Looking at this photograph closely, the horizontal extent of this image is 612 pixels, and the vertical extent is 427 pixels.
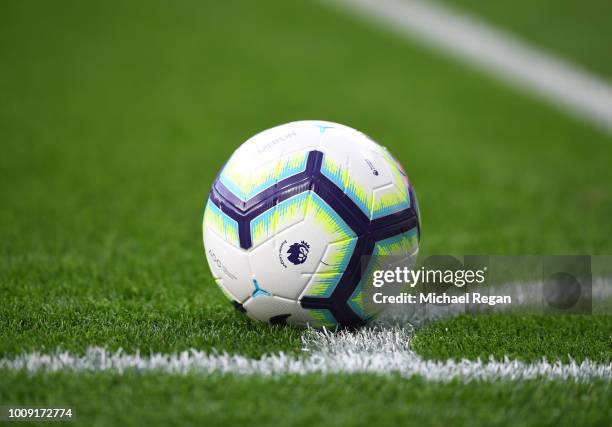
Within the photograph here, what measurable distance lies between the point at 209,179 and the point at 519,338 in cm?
380

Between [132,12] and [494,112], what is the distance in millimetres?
7634

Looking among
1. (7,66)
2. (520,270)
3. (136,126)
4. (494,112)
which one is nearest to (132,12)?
(7,66)

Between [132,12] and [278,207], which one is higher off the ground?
[132,12]

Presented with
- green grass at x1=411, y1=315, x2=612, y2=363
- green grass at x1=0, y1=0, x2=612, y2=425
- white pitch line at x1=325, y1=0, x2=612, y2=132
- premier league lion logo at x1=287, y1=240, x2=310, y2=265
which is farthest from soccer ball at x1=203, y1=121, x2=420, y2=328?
white pitch line at x1=325, y1=0, x2=612, y2=132

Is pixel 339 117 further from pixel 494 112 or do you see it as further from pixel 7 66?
pixel 7 66

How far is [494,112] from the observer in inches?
360

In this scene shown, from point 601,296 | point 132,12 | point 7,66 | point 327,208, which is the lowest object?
point 601,296

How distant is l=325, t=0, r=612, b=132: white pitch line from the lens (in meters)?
9.51

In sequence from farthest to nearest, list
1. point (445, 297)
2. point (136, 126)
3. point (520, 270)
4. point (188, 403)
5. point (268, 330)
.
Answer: point (136, 126) < point (520, 270) < point (445, 297) < point (268, 330) < point (188, 403)

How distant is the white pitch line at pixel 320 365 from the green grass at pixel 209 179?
0.29ft

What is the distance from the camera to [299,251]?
319cm

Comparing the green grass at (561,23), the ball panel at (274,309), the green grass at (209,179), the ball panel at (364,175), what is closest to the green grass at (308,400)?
the green grass at (209,179)

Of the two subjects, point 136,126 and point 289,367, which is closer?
point 289,367

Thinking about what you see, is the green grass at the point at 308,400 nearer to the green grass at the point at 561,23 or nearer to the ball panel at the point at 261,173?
the ball panel at the point at 261,173
